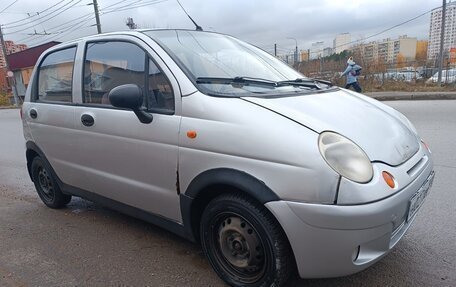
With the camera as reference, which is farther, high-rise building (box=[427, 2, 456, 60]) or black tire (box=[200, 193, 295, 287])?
high-rise building (box=[427, 2, 456, 60])

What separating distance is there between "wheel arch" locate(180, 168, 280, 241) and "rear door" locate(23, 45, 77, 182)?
150cm

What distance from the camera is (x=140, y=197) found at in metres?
2.96

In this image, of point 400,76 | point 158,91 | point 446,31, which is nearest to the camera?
point 158,91

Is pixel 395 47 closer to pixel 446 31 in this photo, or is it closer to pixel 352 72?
pixel 446 31

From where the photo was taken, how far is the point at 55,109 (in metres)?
3.64

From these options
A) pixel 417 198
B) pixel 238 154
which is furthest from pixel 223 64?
pixel 417 198

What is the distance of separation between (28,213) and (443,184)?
4.74 m

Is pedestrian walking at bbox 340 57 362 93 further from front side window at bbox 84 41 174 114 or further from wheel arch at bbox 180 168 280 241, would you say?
wheel arch at bbox 180 168 280 241

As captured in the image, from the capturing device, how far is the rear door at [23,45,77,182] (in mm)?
3529

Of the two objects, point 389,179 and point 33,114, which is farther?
point 33,114

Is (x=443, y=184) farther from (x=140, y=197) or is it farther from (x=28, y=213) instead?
(x=28, y=213)

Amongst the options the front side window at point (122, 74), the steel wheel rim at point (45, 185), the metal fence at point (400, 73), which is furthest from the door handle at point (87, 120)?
the metal fence at point (400, 73)

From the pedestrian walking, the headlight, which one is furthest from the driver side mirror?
the pedestrian walking

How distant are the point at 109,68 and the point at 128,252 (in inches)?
61.3
